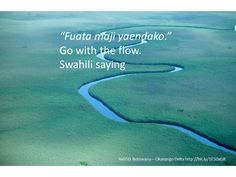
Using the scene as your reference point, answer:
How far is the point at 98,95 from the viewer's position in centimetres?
1168

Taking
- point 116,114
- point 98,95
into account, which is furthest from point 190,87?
point 98,95

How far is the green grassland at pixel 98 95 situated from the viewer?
9.63 meters

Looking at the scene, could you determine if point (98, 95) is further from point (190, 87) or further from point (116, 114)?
point (190, 87)

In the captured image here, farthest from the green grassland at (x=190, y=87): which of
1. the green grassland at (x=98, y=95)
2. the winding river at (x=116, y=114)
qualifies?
the winding river at (x=116, y=114)

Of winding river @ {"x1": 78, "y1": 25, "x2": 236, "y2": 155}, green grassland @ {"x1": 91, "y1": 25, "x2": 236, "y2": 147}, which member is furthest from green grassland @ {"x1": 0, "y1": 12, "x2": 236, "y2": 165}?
winding river @ {"x1": 78, "y1": 25, "x2": 236, "y2": 155}

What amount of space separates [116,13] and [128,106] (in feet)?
8.96

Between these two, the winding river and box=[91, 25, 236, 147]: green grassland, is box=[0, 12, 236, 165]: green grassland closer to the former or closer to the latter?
box=[91, 25, 236, 147]: green grassland

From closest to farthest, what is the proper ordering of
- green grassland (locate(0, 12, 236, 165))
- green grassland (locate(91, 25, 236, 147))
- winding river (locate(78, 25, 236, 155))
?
green grassland (locate(0, 12, 236, 165)), winding river (locate(78, 25, 236, 155)), green grassland (locate(91, 25, 236, 147))

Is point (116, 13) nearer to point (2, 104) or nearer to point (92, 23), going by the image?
point (92, 23)

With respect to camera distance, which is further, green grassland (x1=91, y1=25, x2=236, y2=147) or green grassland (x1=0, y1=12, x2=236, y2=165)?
green grassland (x1=91, y1=25, x2=236, y2=147)

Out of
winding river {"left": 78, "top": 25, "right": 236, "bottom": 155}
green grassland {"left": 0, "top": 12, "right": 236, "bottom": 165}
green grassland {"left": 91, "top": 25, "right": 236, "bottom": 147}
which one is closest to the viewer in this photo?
green grassland {"left": 0, "top": 12, "right": 236, "bottom": 165}

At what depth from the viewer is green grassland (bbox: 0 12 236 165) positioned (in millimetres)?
9633

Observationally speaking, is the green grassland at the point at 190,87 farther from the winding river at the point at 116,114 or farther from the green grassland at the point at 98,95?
the winding river at the point at 116,114
